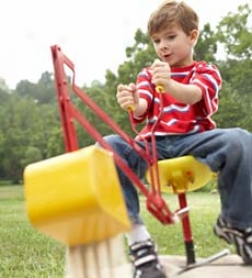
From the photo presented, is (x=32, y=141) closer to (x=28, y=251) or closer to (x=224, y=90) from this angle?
(x=224, y=90)

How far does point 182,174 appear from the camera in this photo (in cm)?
145

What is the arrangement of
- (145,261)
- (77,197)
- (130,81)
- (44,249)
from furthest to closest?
1. (130,81)
2. (44,249)
3. (145,261)
4. (77,197)

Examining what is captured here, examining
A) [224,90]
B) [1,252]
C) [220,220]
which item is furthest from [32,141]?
[220,220]

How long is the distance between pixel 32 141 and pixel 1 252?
14809 mm

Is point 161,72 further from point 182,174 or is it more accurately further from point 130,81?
point 130,81

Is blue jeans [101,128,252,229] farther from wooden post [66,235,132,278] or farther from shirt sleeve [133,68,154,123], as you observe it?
wooden post [66,235,132,278]

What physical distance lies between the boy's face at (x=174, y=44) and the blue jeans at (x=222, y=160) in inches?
7.4

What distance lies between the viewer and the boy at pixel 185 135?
1.41 m

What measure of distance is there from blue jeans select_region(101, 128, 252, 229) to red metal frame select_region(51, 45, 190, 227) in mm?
166

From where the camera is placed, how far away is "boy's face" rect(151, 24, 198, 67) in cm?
150

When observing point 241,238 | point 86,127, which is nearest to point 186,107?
point 241,238

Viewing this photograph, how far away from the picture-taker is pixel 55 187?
928 mm

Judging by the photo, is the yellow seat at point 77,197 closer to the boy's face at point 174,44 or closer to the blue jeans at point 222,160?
the blue jeans at point 222,160

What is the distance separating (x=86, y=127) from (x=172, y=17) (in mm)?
505
